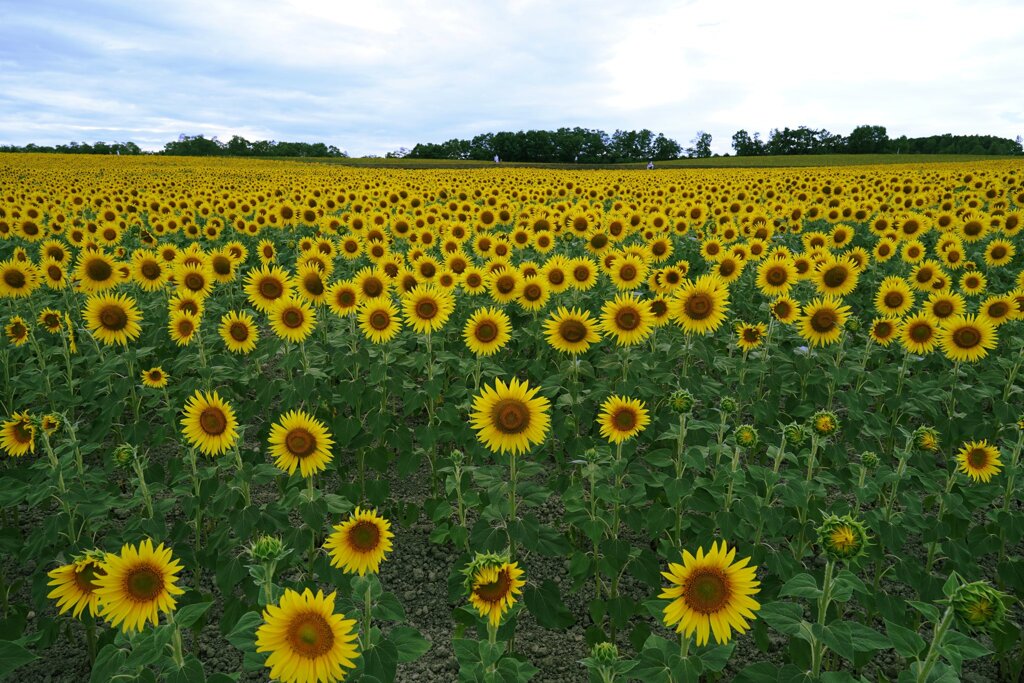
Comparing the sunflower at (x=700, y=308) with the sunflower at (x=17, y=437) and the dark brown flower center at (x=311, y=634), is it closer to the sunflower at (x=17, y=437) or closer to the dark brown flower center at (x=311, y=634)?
the dark brown flower center at (x=311, y=634)

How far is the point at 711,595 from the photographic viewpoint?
7.72ft

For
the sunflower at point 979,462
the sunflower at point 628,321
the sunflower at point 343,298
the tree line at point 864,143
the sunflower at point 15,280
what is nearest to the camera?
the sunflower at point 979,462

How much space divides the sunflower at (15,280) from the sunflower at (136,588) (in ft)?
17.4

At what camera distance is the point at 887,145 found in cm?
8981

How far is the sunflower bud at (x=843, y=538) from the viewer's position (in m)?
2.27

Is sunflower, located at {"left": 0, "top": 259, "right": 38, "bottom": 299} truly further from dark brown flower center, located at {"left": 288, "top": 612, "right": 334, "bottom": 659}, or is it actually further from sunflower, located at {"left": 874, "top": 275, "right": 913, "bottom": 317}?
sunflower, located at {"left": 874, "top": 275, "right": 913, "bottom": 317}

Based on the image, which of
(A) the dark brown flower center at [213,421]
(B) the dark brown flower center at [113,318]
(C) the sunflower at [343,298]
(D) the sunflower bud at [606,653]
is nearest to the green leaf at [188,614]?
(A) the dark brown flower center at [213,421]

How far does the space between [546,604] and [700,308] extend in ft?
9.67

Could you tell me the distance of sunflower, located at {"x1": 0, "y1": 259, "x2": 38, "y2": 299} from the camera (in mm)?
6039

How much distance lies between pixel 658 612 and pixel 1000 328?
7.46 metres

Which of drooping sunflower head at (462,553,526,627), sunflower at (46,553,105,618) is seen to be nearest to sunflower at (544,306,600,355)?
drooping sunflower head at (462,553,526,627)

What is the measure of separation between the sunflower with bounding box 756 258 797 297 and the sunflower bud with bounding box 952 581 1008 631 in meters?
5.20

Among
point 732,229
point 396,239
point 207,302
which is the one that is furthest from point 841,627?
point 396,239

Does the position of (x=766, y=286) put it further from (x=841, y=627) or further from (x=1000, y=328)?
(x=841, y=627)
